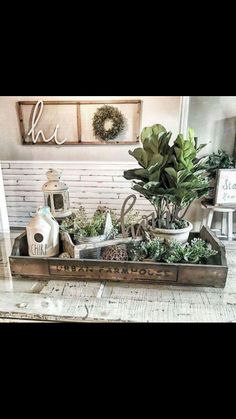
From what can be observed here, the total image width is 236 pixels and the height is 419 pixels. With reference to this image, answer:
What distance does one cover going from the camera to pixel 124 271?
103 centimetres

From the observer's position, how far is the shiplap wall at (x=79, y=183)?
332cm

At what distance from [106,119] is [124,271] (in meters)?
2.46

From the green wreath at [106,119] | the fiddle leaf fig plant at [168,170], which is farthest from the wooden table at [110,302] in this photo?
the green wreath at [106,119]

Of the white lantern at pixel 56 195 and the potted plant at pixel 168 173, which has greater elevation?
the potted plant at pixel 168 173

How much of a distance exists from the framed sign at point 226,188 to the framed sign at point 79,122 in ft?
3.69

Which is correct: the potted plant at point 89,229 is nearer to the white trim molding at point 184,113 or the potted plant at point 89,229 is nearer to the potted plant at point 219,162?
the potted plant at point 219,162

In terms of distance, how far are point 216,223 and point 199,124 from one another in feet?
3.30

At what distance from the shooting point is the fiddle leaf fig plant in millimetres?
1057

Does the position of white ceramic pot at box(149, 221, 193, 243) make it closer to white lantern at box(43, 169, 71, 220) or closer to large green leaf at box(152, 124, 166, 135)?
large green leaf at box(152, 124, 166, 135)

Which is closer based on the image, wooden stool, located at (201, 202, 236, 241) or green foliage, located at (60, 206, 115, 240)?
green foliage, located at (60, 206, 115, 240)

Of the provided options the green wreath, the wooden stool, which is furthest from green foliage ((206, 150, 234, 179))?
the green wreath

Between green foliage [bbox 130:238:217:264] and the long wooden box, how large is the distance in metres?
0.04
